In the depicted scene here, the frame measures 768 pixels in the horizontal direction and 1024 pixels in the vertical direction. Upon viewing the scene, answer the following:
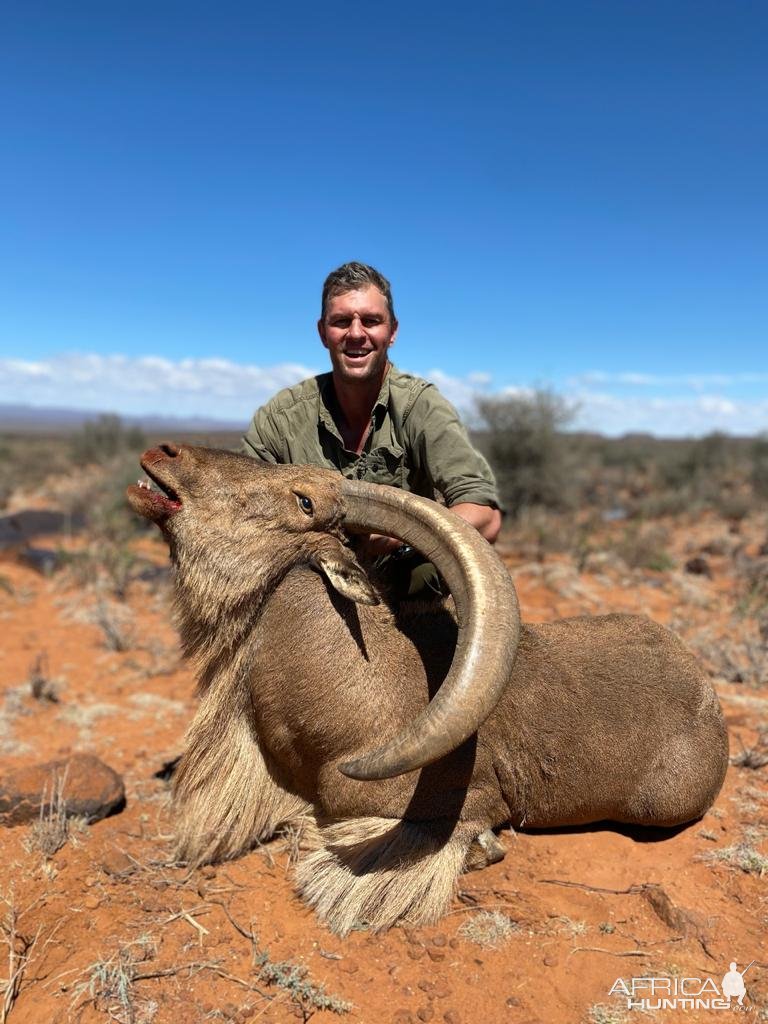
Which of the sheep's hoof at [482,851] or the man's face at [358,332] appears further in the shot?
the man's face at [358,332]

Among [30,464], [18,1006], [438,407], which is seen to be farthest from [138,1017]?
[30,464]

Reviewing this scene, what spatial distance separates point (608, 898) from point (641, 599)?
5.30m

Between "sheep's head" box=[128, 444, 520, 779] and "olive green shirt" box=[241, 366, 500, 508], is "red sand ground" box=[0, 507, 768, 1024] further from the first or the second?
"olive green shirt" box=[241, 366, 500, 508]

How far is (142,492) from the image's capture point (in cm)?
324

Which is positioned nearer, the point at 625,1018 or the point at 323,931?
the point at 625,1018

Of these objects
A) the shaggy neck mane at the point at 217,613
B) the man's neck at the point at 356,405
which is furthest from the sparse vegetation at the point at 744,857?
the man's neck at the point at 356,405

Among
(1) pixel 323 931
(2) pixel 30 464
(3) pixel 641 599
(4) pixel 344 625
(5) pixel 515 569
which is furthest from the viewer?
(2) pixel 30 464

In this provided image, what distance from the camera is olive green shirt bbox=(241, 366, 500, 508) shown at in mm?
4180

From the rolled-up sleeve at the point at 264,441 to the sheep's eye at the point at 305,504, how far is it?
4.43 ft

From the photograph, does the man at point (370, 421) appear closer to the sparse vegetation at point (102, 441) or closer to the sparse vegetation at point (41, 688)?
the sparse vegetation at point (41, 688)

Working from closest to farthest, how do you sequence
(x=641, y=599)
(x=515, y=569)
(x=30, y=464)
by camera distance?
(x=641, y=599), (x=515, y=569), (x=30, y=464)

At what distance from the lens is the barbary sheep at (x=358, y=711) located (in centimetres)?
310

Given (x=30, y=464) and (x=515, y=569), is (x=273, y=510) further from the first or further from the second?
(x=30, y=464)

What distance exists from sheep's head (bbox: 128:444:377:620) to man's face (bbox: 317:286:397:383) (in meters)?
1.16
